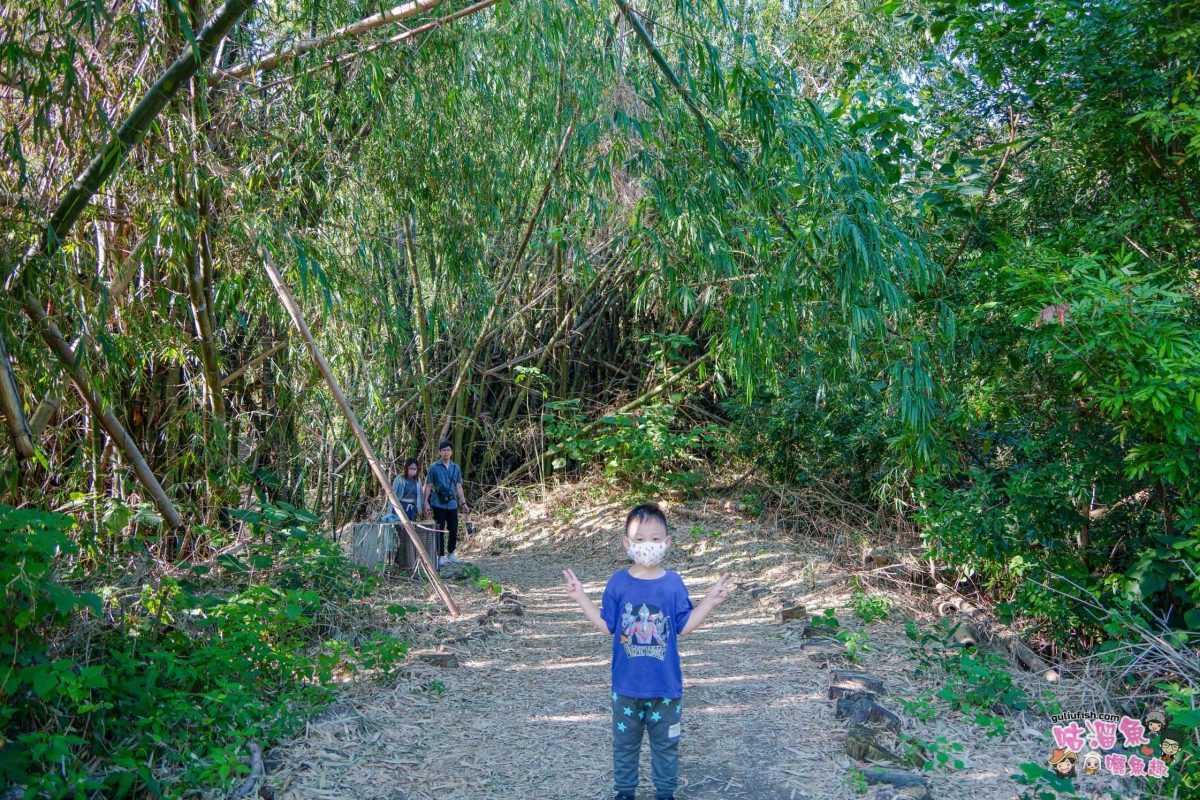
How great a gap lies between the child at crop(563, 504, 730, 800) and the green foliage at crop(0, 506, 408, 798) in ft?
4.25

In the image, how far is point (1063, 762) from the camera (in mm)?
3279

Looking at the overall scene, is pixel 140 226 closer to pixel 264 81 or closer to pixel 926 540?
pixel 264 81

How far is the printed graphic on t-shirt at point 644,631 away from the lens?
281 cm

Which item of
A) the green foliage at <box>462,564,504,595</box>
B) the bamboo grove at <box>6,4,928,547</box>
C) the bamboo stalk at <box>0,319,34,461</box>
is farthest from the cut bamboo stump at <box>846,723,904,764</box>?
the bamboo stalk at <box>0,319,34,461</box>

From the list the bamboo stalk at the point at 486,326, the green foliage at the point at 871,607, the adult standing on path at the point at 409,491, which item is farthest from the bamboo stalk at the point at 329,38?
the green foliage at the point at 871,607

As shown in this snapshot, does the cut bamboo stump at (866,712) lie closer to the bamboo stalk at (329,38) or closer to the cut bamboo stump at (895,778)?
the cut bamboo stump at (895,778)

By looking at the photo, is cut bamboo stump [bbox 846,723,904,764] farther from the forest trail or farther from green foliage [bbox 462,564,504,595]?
green foliage [bbox 462,564,504,595]

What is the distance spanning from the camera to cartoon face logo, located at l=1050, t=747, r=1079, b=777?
10.7ft

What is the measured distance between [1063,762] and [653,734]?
1.66 m

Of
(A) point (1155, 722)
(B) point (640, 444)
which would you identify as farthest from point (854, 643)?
(B) point (640, 444)

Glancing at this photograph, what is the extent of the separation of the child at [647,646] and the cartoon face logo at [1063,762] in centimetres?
153

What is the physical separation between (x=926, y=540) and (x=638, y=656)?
11.0ft

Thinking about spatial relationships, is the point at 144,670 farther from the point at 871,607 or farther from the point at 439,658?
the point at 871,607

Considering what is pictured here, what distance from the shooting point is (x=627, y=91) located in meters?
4.82
